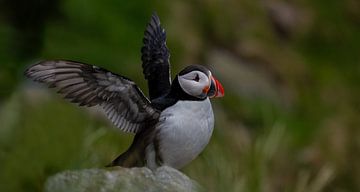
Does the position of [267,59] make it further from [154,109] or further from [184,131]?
[184,131]

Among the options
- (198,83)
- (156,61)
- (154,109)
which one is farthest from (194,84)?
(156,61)

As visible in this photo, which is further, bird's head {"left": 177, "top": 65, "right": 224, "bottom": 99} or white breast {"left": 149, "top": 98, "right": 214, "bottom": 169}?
bird's head {"left": 177, "top": 65, "right": 224, "bottom": 99}

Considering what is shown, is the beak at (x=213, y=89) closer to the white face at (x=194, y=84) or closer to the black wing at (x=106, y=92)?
Result: the white face at (x=194, y=84)

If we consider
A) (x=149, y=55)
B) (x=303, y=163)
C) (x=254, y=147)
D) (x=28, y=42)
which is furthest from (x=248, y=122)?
(x=28, y=42)

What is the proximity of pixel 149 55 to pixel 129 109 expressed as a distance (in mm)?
421

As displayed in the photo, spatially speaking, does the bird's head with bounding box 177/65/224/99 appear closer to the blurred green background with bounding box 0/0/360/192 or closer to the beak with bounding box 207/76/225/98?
the beak with bounding box 207/76/225/98

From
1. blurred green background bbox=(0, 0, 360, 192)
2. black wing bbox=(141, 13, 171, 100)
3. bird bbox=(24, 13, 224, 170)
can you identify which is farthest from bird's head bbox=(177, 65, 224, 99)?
blurred green background bbox=(0, 0, 360, 192)

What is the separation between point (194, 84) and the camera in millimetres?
2447

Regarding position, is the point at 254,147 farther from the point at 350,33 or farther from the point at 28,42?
the point at 350,33

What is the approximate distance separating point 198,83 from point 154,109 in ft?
0.41

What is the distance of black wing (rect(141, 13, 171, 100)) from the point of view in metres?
2.70

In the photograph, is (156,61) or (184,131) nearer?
(184,131)

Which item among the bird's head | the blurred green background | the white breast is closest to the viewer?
the white breast

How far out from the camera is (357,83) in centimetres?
833
